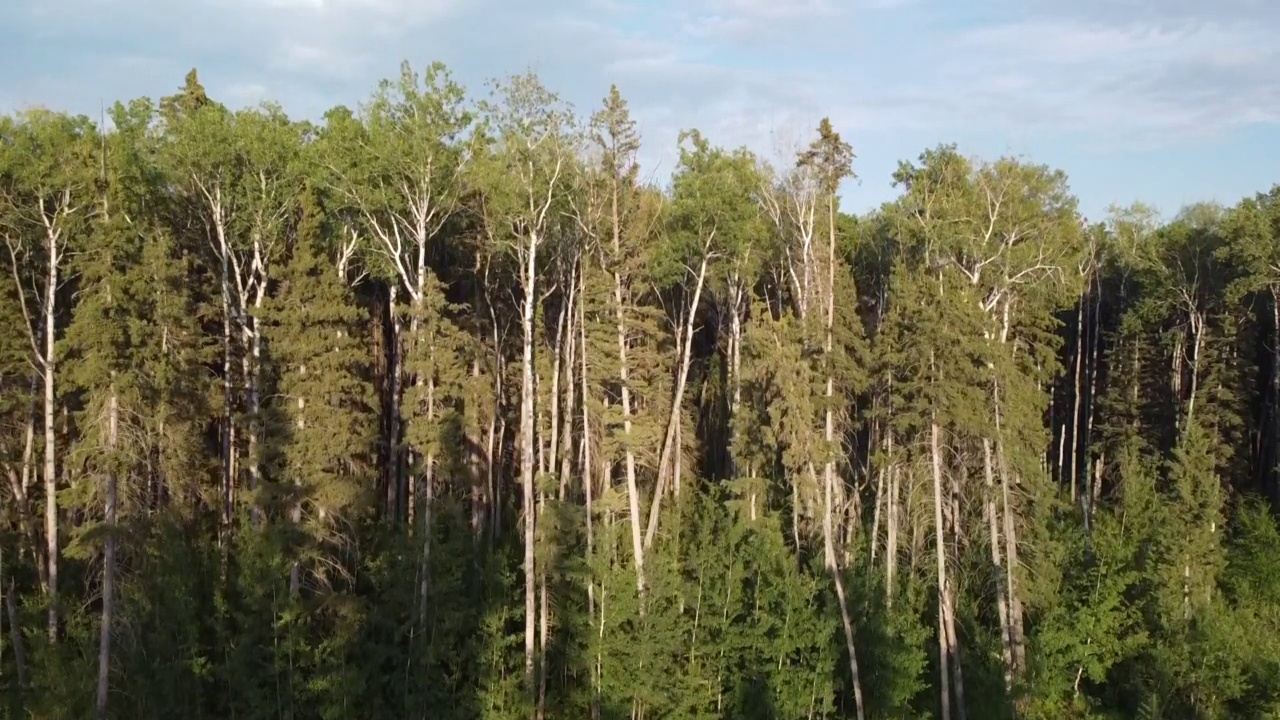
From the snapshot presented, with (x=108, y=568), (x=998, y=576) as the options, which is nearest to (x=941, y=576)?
(x=998, y=576)

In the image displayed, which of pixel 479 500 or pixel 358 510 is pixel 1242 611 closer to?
pixel 479 500

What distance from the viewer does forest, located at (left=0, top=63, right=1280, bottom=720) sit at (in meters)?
20.9

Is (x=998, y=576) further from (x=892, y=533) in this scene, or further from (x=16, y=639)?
(x=16, y=639)

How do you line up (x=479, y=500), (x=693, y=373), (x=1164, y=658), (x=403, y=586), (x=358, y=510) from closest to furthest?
(x=403, y=586) < (x=358, y=510) < (x=1164, y=658) < (x=479, y=500) < (x=693, y=373)

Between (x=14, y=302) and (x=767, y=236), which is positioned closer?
(x=14, y=302)

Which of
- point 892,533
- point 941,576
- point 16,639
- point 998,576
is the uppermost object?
point 892,533

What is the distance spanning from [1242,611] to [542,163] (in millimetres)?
27417

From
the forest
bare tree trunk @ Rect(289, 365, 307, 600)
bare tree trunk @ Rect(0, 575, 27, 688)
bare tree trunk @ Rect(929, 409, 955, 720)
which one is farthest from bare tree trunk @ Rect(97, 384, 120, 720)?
bare tree trunk @ Rect(929, 409, 955, 720)

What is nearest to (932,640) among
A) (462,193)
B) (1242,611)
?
(1242,611)

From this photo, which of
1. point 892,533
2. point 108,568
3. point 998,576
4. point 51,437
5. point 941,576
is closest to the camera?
point 108,568

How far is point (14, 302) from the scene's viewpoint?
22609mm

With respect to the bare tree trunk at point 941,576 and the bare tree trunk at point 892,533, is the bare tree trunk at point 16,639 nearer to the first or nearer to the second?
the bare tree trunk at point 892,533

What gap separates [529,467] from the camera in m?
21.9

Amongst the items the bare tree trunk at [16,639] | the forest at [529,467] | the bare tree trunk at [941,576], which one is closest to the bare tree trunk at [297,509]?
the forest at [529,467]
